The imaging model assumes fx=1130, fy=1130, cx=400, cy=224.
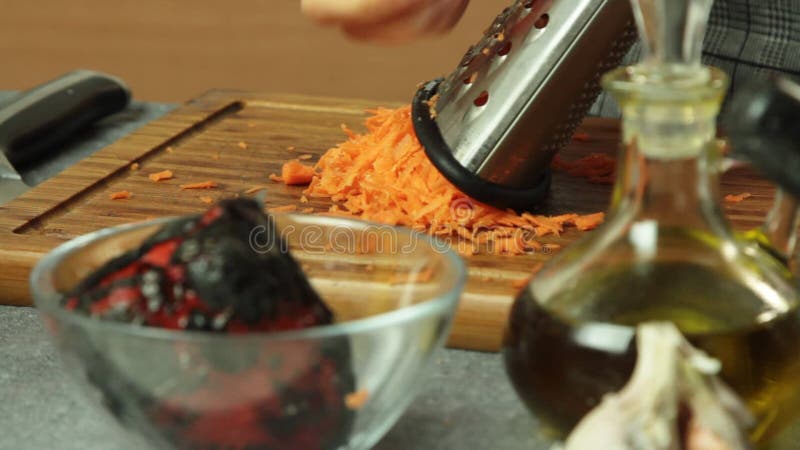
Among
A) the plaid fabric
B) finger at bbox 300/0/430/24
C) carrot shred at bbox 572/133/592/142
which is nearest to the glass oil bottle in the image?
finger at bbox 300/0/430/24

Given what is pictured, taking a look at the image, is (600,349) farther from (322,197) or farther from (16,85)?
(16,85)

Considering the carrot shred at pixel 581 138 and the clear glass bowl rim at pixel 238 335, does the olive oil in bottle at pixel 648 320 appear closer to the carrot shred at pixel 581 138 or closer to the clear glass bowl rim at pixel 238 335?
the clear glass bowl rim at pixel 238 335

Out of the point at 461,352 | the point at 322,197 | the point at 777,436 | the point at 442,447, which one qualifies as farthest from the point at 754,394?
the point at 322,197

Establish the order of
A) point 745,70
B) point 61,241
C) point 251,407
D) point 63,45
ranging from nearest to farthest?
point 251,407 < point 61,241 < point 745,70 < point 63,45

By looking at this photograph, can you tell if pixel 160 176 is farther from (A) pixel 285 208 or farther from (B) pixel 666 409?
(B) pixel 666 409

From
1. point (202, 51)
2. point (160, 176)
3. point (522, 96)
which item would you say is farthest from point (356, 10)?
point (202, 51)
